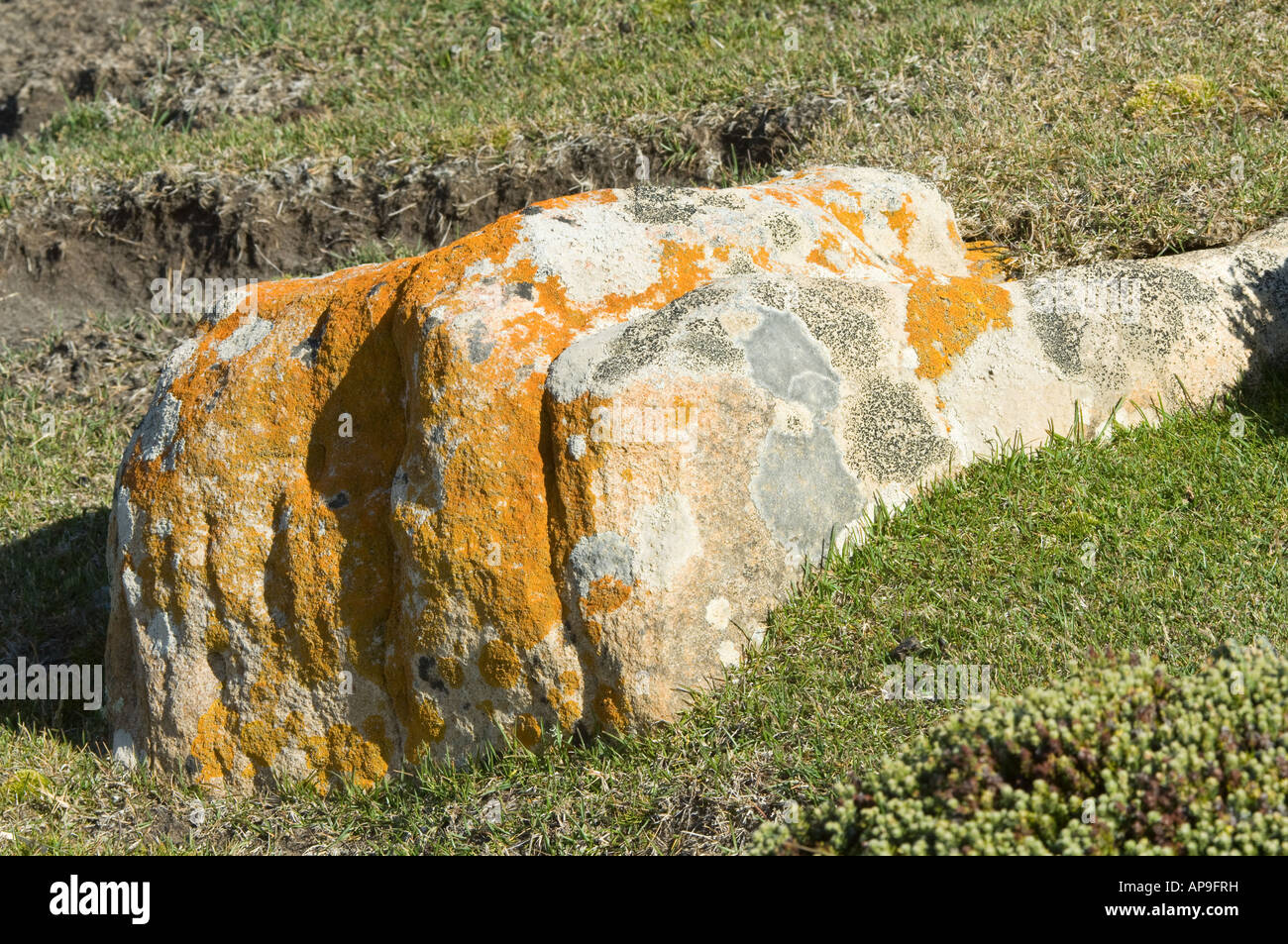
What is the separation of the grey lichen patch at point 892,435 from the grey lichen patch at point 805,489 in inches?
3.5

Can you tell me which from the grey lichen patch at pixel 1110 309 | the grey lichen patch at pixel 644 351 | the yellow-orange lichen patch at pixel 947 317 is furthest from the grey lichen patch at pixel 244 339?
the grey lichen patch at pixel 1110 309

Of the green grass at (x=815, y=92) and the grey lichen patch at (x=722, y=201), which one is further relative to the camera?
the green grass at (x=815, y=92)

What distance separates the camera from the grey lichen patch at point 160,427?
12.9 feet

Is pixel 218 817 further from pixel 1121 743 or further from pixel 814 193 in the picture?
pixel 814 193

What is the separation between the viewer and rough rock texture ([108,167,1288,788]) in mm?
3348

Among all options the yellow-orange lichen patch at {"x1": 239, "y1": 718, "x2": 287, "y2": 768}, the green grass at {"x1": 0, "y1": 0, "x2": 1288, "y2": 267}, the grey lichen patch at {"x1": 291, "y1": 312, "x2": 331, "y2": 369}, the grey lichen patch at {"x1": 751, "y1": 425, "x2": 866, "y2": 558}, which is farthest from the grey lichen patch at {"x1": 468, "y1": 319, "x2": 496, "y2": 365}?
the green grass at {"x1": 0, "y1": 0, "x2": 1288, "y2": 267}

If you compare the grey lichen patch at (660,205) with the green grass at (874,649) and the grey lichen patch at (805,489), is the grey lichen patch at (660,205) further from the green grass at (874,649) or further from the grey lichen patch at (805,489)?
the green grass at (874,649)

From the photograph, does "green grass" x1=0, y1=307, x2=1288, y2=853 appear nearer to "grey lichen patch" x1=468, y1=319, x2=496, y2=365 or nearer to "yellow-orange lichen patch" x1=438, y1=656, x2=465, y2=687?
"yellow-orange lichen patch" x1=438, y1=656, x2=465, y2=687

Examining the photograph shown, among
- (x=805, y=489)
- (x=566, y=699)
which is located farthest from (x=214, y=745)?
(x=805, y=489)

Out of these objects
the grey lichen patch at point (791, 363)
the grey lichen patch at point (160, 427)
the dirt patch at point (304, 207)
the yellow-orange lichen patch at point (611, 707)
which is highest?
the dirt patch at point (304, 207)

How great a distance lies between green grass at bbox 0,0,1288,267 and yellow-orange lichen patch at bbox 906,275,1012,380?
3.41 feet

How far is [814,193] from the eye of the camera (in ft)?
15.2
